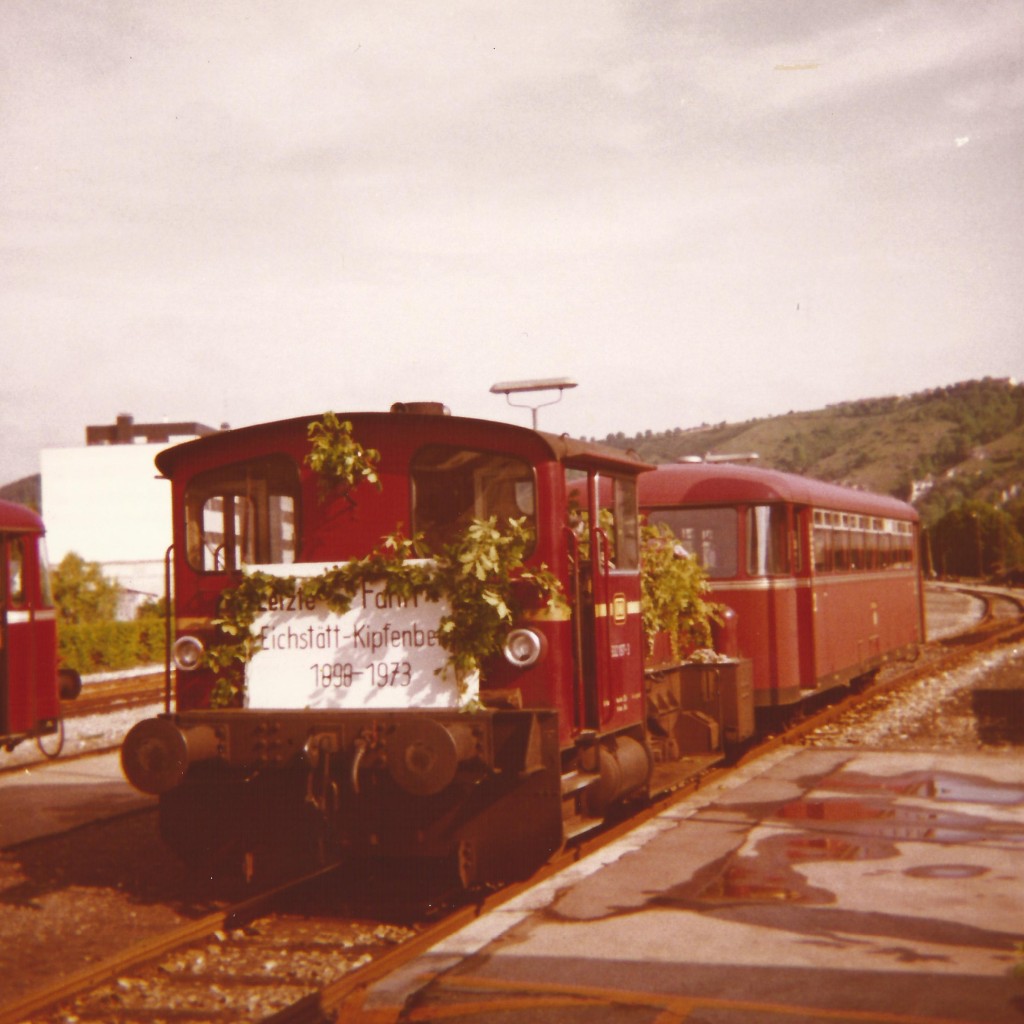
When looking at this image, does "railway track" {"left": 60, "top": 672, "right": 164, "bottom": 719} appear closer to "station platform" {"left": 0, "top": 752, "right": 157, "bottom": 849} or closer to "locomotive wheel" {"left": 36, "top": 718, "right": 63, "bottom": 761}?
"locomotive wheel" {"left": 36, "top": 718, "right": 63, "bottom": 761}

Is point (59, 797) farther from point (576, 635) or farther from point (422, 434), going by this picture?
point (576, 635)

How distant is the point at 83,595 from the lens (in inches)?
1529

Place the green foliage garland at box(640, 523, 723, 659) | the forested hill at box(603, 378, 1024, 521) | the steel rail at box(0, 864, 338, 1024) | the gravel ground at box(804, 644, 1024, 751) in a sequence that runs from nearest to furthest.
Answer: the steel rail at box(0, 864, 338, 1024) → the green foliage garland at box(640, 523, 723, 659) → the gravel ground at box(804, 644, 1024, 751) → the forested hill at box(603, 378, 1024, 521)

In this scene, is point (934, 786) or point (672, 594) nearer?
point (934, 786)

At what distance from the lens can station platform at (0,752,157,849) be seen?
10.5 m

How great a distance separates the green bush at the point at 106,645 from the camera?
99.8ft

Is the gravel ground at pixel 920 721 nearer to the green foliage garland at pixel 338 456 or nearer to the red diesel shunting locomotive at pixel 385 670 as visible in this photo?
the red diesel shunting locomotive at pixel 385 670

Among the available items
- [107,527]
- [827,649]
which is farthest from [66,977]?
[107,527]

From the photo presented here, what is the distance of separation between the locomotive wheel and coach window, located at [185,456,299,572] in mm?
5976

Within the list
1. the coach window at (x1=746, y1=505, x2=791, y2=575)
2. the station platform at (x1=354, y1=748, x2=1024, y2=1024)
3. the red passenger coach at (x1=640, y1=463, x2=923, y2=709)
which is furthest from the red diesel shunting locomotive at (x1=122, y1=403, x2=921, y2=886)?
the coach window at (x1=746, y1=505, x2=791, y2=575)

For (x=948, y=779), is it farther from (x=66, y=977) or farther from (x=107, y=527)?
(x=107, y=527)

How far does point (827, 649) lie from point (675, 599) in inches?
157

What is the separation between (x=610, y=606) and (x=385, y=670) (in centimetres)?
175

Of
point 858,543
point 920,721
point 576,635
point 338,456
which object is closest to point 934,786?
point 576,635
